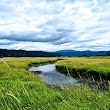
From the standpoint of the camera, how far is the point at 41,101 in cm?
927

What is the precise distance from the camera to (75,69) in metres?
46.8

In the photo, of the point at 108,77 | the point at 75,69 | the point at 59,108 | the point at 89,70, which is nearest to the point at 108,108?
the point at 59,108

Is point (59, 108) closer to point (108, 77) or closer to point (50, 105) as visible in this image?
point (50, 105)

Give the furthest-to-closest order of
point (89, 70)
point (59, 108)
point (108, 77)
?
point (89, 70), point (108, 77), point (59, 108)

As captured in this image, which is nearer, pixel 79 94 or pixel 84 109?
pixel 84 109

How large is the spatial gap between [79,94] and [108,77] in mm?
26431

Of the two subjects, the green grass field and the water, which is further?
the green grass field

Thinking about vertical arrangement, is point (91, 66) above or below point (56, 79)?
above

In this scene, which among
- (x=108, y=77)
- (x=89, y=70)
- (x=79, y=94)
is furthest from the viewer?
(x=89, y=70)

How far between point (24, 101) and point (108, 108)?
3907 millimetres

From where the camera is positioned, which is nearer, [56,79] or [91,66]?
[56,79]

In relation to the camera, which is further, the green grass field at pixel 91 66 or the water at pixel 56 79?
the green grass field at pixel 91 66

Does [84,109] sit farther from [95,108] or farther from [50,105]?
[50,105]

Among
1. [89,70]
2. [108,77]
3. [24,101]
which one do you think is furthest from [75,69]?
[24,101]
